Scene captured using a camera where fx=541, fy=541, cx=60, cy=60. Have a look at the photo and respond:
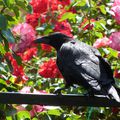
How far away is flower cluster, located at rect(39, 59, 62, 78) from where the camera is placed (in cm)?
233

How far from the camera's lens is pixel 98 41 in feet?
7.52

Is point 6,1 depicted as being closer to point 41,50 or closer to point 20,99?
point 20,99

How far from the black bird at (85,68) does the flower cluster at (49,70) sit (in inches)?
13.0

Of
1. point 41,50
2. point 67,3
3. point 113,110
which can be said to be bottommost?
point 113,110

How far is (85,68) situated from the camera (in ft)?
5.46

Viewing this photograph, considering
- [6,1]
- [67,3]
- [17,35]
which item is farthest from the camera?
[67,3]

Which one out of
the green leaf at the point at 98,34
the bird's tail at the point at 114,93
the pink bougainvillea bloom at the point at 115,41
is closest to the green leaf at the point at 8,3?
the bird's tail at the point at 114,93

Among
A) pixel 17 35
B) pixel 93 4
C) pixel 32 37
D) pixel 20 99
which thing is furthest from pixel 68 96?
pixel 93 4

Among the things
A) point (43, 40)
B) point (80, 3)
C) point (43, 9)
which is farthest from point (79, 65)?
point (43, 9)

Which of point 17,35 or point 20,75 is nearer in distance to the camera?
point 17,35

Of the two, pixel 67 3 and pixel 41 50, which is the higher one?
pixel 67 3

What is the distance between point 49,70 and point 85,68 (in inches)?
26.4

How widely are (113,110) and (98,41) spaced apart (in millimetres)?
322

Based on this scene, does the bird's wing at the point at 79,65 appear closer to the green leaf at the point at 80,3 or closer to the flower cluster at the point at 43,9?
the green leaf at the point at 80,3
